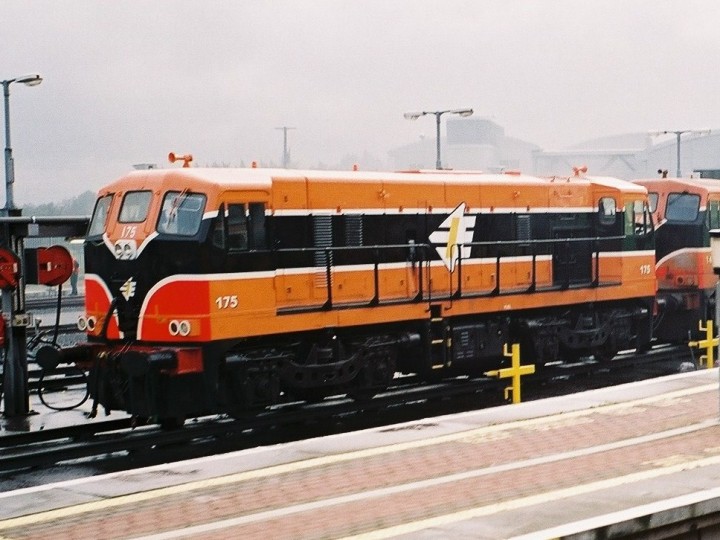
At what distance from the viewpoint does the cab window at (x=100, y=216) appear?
566 inches

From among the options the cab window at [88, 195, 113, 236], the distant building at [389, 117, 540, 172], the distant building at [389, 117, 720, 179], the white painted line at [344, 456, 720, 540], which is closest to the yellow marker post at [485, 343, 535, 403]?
the cab window at [88, 195, 113, 236]

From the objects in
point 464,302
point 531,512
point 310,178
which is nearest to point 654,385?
point 464,302

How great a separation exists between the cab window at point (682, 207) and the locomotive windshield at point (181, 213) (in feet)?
39.3

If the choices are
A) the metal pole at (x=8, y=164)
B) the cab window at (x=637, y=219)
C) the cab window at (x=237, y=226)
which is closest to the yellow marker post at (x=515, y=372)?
the cab window at (x=637, y=219)

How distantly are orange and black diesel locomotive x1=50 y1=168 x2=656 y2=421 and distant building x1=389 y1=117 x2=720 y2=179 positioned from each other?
6722 centimetres

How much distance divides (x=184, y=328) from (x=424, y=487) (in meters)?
5.22

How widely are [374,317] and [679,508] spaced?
8118 millimetres

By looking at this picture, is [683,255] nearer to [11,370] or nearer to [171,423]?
[171,423]

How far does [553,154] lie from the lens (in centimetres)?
9931

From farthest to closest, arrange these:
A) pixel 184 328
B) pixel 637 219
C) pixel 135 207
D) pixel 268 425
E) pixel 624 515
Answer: pixel 637 219 → pixel 268 425 → pixel 135 207 → pixel 184 328 → pixel 624 515

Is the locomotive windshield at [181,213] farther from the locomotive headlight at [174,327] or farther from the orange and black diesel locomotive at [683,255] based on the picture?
the orange and black diesel locomotive at [683,255]

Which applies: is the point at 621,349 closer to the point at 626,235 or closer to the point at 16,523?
the point at 626,235

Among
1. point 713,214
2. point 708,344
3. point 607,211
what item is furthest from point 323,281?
point 713,214

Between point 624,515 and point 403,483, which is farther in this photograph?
Answer: point 403,483
